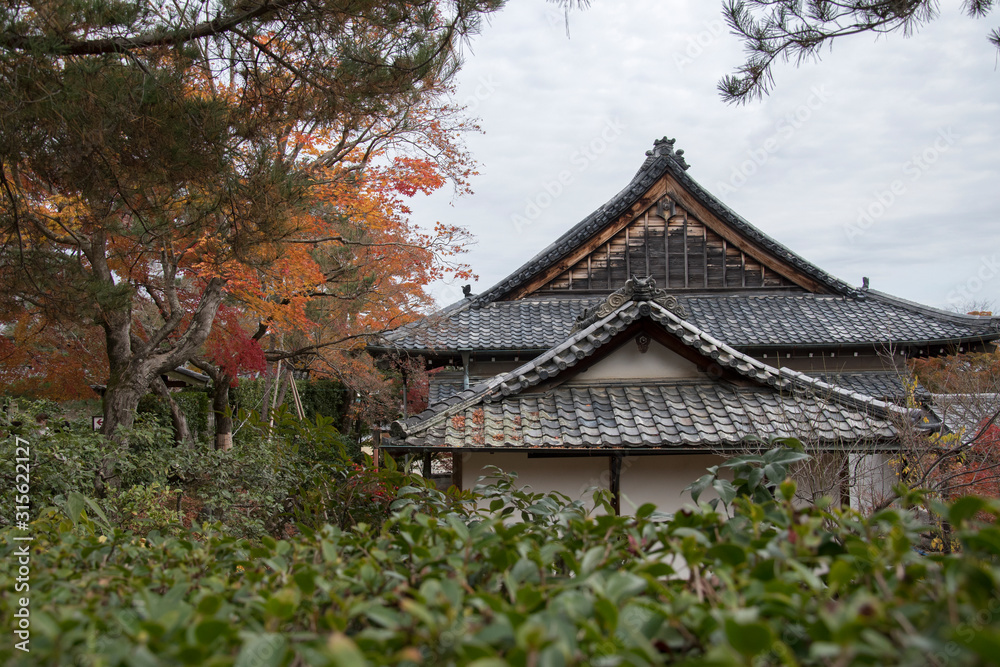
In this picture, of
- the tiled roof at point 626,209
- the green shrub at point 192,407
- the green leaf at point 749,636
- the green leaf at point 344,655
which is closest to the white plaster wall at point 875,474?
the tiled roof at point 626,209

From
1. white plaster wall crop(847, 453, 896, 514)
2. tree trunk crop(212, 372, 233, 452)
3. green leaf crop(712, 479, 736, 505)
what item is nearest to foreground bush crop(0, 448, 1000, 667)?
green leaf crop(712, 479, 736, 505)

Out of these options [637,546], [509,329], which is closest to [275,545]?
[637,546]

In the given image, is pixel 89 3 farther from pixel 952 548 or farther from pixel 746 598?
pixel 952 548

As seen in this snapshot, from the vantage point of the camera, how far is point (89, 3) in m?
4.09

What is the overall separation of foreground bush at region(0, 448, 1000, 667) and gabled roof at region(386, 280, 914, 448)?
4.30m

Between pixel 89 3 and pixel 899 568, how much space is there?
5130 millimetres

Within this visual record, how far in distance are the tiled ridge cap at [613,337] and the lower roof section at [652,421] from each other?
102 millimetres

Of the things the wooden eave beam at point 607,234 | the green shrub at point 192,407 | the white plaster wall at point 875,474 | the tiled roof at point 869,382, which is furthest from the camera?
the green shrub at point 192,407

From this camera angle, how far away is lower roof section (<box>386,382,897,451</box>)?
617cm

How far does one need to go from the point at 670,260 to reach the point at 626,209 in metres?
1.44

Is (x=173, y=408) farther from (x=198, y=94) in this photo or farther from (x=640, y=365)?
(x=640, y=365)

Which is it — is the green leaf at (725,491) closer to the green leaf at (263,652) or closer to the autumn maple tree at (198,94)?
the green leaf at (263,652)

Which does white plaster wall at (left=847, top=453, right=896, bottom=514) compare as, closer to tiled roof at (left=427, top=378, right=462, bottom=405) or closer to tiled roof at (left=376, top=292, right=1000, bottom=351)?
tiled roof at (left=376, top=292, right=1000, bottom=351)

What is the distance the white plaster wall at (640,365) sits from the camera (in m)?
7.27
